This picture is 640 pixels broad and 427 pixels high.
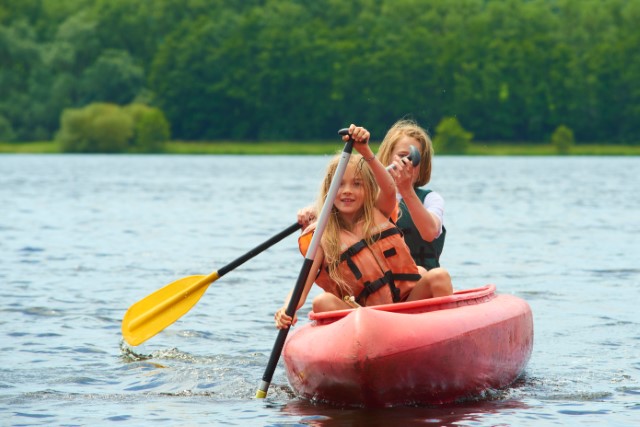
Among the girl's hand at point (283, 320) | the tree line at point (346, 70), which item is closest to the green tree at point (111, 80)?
the tree line at point (346, 70)

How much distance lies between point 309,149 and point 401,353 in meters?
64.6

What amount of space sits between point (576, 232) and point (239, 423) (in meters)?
11.6

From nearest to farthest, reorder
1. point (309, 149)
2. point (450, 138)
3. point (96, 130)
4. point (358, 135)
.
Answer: point (358, 135) < point (96, 130) < point (450, 138) < point (309, 149)

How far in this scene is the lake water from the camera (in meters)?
5.91

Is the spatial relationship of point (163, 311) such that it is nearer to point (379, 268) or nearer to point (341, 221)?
point (341, 221)

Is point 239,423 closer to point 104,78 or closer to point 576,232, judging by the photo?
point 576,232

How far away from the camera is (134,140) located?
6669 centimetres

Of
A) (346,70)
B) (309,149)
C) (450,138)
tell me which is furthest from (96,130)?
(450,138)

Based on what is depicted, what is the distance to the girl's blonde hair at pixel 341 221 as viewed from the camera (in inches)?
230

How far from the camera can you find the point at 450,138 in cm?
6456

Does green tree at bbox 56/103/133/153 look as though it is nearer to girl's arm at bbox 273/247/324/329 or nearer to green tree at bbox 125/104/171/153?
green tree at bbox 125/104/171/153

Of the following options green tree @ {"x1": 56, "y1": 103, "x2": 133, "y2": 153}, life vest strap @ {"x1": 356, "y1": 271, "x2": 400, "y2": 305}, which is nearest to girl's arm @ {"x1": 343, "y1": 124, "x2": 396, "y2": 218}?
life vest strap @ {"x1": 356, "y1": 271, "x2": 400, "y2": 305}

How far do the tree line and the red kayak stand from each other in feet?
200

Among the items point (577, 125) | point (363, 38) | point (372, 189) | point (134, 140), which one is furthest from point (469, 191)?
point (363, 38)
